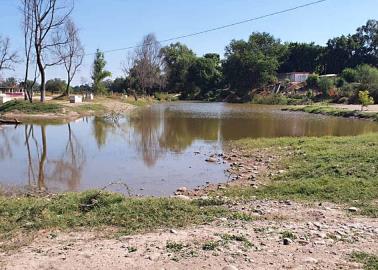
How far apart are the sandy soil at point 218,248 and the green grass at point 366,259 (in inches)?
3.8

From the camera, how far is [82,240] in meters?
7.11

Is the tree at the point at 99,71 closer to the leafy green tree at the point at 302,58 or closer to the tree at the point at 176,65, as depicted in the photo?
the tree at the point at 176,65

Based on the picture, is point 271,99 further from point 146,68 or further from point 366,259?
→ point 366,259

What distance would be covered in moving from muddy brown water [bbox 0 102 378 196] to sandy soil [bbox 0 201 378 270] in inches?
196

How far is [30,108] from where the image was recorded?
39.4 metres

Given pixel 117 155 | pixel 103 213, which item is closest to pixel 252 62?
pixel 117 155

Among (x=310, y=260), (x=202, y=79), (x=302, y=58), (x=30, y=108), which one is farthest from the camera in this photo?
(x=202, y=79)

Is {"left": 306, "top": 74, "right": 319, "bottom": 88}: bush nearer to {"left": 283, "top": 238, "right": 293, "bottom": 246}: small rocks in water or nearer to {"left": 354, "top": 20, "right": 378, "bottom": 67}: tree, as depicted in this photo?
{"left": 354, "top": 20, "right": 378, "bottom": 67}: tree

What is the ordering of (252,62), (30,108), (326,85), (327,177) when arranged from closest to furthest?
1. (327,177)
2. (30,108)
3. (326,85)
4. (252,62)

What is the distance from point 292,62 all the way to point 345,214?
106032 mm

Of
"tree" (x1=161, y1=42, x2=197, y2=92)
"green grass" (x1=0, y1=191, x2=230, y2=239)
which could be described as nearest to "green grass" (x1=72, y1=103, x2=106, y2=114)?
"green grass" (x1=0, y1=191, x2=230, y2=239)

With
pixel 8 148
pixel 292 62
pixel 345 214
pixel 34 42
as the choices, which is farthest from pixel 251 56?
pixel 345 214

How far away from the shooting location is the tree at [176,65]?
112m

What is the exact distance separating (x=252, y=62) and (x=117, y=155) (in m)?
79.5
